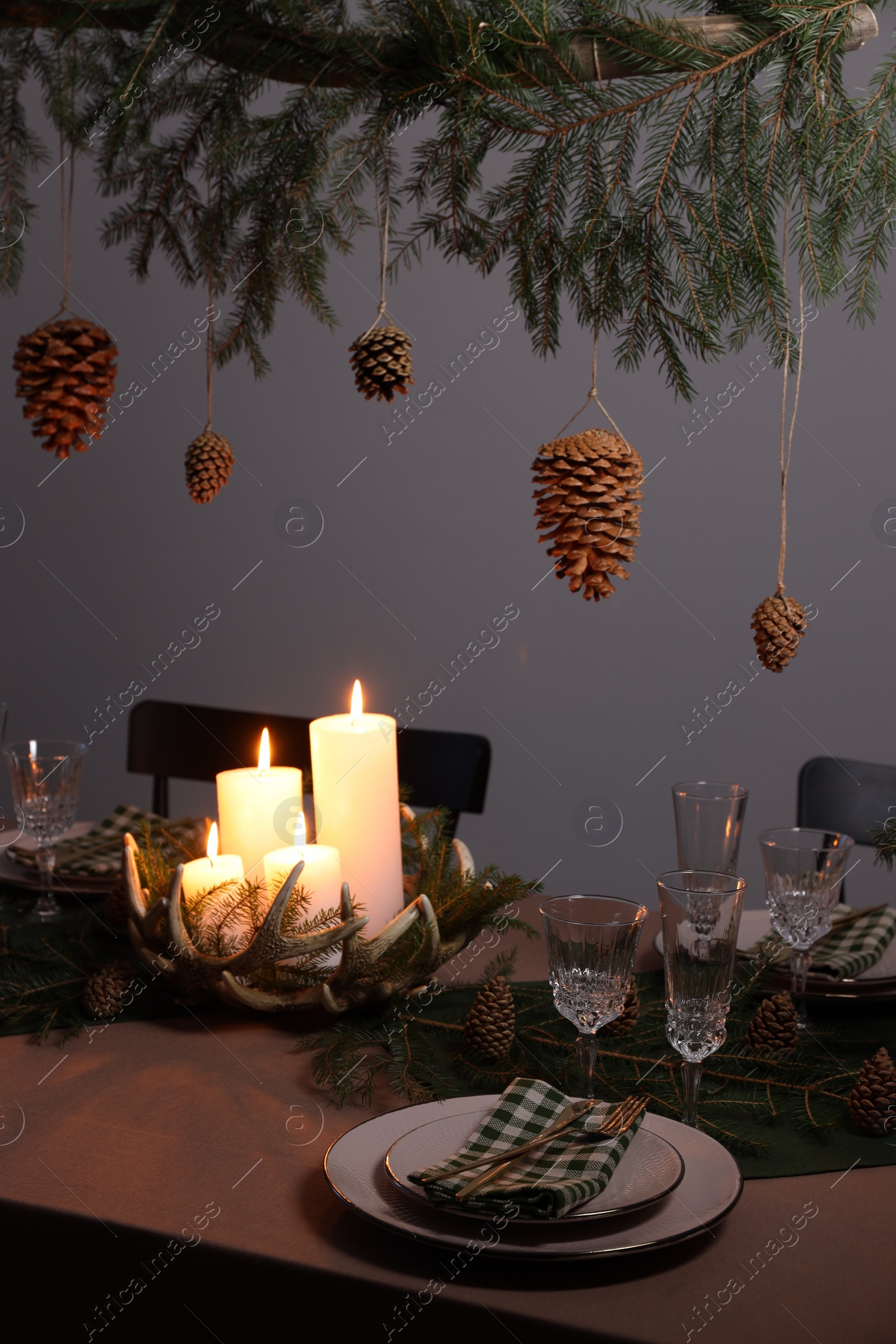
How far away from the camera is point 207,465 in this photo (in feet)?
4.16

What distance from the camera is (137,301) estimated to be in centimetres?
293

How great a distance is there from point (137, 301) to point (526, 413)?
1.12 metres

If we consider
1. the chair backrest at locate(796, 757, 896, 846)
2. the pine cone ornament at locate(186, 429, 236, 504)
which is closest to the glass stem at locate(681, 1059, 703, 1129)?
the pine cone ornament at locate(186, 429, 236, 504)

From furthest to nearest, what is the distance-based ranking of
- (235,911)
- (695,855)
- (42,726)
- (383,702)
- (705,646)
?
(42,726), (383,702), (705,646), (695,855), (235,911)

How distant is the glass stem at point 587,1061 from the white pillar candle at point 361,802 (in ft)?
0.93

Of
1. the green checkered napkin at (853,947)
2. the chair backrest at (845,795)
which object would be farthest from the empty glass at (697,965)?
the chair backrest at (845,795)

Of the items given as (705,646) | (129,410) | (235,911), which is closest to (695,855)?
(235,911)

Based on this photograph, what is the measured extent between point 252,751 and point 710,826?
113 centimetres

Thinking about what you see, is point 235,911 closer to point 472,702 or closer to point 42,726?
point 472,702

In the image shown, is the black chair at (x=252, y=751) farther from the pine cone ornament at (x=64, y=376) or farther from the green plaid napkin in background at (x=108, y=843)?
the pine cone ornament at (x=64, y=376)

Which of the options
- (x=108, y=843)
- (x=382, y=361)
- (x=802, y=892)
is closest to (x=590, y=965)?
(x=802, y=892)

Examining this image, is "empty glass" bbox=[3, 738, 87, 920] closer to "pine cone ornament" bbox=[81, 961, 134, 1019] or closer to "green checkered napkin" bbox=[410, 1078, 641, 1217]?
"pine cone ornament" bbox=[81, 961, 134, 1019]

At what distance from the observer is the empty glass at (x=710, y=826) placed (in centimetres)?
110

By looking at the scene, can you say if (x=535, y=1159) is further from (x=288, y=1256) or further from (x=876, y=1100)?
(x=876, y=1100)
